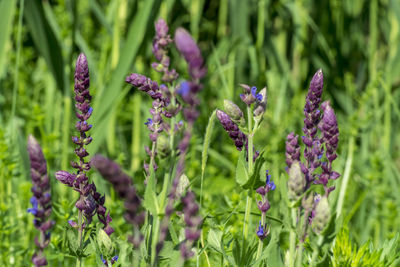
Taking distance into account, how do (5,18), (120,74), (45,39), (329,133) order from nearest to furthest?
(329,133) < (120,74) < (5,18) < (45,39)

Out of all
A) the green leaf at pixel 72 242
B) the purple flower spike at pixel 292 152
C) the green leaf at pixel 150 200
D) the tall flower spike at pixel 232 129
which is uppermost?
the tall flower spike at pixel 232 129

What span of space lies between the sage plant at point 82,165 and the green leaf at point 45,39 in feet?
4.74

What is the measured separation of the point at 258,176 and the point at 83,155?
35 centimetres

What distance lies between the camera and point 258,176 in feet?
3.79

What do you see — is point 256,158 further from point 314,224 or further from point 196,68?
point 196,68

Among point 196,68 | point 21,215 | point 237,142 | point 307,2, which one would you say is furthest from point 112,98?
point 307,2

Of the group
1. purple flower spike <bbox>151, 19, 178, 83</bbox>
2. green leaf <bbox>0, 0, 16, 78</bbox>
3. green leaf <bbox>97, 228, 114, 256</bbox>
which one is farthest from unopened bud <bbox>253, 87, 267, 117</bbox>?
green leaf <bbox>0, 0, 16, 78</bbox>

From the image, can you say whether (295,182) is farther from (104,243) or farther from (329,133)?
(104,243)

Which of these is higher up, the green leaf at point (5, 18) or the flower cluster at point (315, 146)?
the green leaf at point (5, 18)

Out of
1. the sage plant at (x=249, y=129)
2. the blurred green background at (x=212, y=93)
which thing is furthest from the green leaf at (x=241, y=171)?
the blurred green background at (x=212, y=93)

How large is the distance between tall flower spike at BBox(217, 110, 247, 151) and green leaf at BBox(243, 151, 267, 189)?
52mm

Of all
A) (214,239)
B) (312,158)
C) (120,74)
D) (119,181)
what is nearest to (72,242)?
(214,239)

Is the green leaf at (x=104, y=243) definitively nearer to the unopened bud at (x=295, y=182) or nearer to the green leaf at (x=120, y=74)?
the unopened bud at (x=295, y=182)

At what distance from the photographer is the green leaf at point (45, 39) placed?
2.46 m
